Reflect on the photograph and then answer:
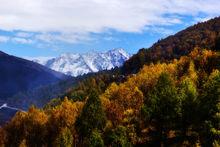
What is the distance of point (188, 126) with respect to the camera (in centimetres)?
12256

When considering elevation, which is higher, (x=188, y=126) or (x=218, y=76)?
(x=218, y=76)

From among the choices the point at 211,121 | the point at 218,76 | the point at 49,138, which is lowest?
the point at 49,138

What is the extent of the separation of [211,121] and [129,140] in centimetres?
2647

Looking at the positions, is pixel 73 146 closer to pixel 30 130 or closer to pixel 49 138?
pixel 49 138

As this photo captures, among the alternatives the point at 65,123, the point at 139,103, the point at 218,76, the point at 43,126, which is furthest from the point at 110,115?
the point at 218,76

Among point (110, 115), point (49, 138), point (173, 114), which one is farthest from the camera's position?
point (49, 138)

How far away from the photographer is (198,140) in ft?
363

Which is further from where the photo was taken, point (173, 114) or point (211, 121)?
point (173, 114)

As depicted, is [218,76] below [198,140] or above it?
above

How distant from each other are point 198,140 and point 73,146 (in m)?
47.3

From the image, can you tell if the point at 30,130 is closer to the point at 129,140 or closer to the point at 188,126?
the point at 129,140

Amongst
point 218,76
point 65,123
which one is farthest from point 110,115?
point 218,76

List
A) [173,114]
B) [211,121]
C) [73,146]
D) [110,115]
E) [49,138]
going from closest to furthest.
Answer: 1. [211,121]
2. [173,114]
3. [73,146]
4. [110,115]
5. [49,138]

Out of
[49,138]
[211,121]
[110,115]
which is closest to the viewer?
[211,121]
